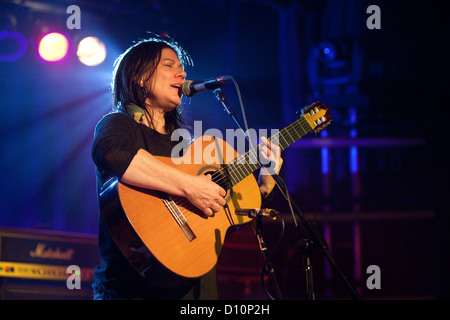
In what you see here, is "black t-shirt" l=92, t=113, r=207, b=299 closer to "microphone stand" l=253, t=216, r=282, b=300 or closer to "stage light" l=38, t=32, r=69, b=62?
"microphone stand" l=253, t=216, r=282, b=300

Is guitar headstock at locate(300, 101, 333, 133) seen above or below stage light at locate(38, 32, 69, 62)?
below

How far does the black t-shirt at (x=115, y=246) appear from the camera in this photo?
6.73 feet

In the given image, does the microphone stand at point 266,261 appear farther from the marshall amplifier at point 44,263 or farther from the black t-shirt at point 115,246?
the marshall amplifier at point 44,263

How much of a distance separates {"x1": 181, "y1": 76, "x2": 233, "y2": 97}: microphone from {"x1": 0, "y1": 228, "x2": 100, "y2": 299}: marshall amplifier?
6.38 ft

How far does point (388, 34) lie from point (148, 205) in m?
4.48

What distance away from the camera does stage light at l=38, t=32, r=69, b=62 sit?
4469 millimetres

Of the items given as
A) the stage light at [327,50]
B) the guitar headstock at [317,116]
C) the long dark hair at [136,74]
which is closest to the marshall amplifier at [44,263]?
the long dark hair at [136,74]

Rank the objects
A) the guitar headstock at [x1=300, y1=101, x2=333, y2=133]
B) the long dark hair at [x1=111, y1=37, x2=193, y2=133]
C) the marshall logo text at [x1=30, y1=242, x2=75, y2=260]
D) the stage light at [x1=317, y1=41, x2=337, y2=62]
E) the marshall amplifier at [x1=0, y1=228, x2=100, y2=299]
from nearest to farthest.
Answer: the long dark hair at [x1=111, y1=37, x2=193, y2=133], the guitar headstock at [x1=300, y1=101, x2=333, y2=133], the marshall amplifier at [x1=0, y1=228, x2=100, y2=299], the marshall logo text at [x1=30, y1=242, x2=75, y2=260], the stage light at [x1=317, y1=41, x2=337, y2=62]

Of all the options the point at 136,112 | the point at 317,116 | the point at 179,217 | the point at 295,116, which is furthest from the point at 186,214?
the point at 295,116

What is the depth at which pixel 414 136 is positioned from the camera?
5.14 metres

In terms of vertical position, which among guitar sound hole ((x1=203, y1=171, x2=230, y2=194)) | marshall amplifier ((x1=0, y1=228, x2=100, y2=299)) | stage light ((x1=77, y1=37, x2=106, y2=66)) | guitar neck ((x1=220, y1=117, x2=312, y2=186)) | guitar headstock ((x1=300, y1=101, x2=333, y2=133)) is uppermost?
stage light ((x1=77, y1=37, x2=106, y2=66))

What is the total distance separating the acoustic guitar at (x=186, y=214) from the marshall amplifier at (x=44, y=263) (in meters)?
1.64

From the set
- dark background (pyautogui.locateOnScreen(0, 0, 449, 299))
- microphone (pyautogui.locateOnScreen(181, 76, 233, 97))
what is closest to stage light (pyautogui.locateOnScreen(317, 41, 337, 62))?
dark background (pyautogui.locateOnScreen(0, 0, 449, 299))

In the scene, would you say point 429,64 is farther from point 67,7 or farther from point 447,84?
point 67,7
